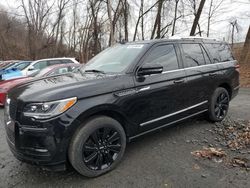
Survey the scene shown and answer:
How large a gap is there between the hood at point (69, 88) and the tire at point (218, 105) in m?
2.35

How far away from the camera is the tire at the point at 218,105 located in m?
5.02

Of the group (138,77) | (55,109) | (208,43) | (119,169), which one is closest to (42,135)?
(55,109)

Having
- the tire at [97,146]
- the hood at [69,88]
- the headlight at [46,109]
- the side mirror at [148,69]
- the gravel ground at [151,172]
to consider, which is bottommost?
the gravel ground at [151,172]

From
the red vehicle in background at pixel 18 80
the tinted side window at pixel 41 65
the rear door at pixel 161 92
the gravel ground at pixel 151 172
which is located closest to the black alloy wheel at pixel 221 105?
the gravel ground at pixel 151 172

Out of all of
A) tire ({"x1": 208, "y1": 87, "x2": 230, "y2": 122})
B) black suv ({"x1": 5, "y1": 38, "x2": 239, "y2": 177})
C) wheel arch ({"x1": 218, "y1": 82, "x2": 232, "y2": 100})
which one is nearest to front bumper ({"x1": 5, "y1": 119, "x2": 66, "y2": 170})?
black suv ({"x1": 5, "y1": 38, "x2": 239, "y2": 177})

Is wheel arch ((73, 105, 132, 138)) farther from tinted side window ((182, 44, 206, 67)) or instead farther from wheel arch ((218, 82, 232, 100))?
wheel arch ((218, 82, 232, 100))

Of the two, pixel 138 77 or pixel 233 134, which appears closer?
pixel 138 77

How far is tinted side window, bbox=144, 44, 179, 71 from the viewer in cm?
391

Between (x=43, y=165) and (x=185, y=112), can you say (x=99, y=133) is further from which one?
(x=185, y=112)

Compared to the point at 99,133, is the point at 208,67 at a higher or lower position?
higher

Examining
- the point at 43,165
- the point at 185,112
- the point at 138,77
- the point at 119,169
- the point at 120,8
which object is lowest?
the point at 119,169

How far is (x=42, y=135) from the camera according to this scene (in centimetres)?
277

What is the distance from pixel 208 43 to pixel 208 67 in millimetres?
646

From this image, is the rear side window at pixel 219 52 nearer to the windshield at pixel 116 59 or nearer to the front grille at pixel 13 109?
the windshield at pixel 116 59
